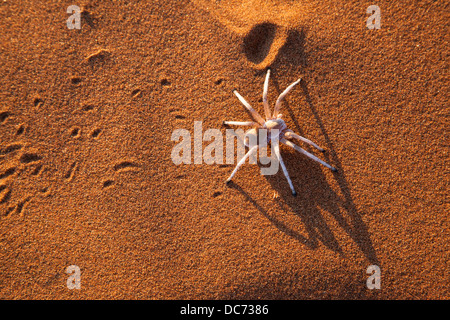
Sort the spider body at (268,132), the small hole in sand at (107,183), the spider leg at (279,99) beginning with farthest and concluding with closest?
1. the small hole in sand at (107,183)
2. the spider leg at (279,99)
3. the spider body at (268,132)

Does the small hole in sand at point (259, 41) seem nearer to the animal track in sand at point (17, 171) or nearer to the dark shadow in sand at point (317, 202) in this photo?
the dark shadow in sand at point (317, 202)

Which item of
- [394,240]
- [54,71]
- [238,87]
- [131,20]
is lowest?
[394,240]

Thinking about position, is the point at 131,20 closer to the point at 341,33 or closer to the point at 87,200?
the point at 87,200

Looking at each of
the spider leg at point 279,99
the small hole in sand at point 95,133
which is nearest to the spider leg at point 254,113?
the spider leg at point 279,99

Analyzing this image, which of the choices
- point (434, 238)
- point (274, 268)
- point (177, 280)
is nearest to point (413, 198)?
point (434, 238)

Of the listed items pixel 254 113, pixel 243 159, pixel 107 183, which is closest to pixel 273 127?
pixel 254 113

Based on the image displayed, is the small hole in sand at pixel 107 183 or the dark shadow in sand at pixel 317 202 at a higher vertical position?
the small hole in sand at pixel 107 183

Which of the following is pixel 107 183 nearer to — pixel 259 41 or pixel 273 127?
pixel 273 127
